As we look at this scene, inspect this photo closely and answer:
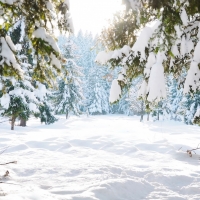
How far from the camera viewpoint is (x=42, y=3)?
3354mm

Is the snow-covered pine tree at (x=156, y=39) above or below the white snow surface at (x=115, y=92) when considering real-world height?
above

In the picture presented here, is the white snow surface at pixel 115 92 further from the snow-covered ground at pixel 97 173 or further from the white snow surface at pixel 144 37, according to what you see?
the snow-covered ground at pixel 97 173

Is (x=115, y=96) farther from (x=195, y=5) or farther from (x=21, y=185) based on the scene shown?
(x=21, y=185)

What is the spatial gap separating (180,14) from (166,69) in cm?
180

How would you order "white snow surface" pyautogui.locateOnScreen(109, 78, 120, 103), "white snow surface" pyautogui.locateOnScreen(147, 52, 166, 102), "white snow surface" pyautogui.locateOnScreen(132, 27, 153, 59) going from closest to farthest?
"white snow surface" pyautogui.locateOnScreen(147, 52, 166, 102)
"white snow surface" pyautogui.locateOnScreen(132, 27, 153, 59)
"white snow surface" pyautogui.locateOnScreen(109, 78, 120, 103)

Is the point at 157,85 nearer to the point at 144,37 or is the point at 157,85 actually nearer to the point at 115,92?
the point at 144,37

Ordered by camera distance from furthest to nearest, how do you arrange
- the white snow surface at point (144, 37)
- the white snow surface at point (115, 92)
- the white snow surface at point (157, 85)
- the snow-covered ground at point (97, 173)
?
the snow-covered ground at point (97, 173)
the white snow surface at point (115, 92)
the white snow surface at point (144, 37)
the white snow surface at point (157, 85)

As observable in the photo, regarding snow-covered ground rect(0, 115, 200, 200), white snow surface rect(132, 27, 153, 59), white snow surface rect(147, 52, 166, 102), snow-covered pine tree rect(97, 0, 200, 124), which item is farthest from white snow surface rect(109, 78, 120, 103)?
snow-covered ground rect(0, 115, 200, 200)

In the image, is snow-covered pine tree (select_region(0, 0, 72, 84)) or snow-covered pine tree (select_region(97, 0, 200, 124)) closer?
snow-covered pine tree (select_region(97, 0, 200, 124))

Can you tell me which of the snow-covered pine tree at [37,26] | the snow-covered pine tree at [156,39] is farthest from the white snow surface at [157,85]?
the snow-covered pine tree at [37,26]

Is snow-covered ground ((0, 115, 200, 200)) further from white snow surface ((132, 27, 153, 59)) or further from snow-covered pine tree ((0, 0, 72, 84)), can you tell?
white snow surface ((132, 27, 153, 59))

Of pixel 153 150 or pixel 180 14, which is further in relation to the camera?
pixel 153 150

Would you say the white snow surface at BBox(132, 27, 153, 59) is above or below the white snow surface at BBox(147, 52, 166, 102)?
above

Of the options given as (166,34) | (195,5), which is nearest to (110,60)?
(166,34)
